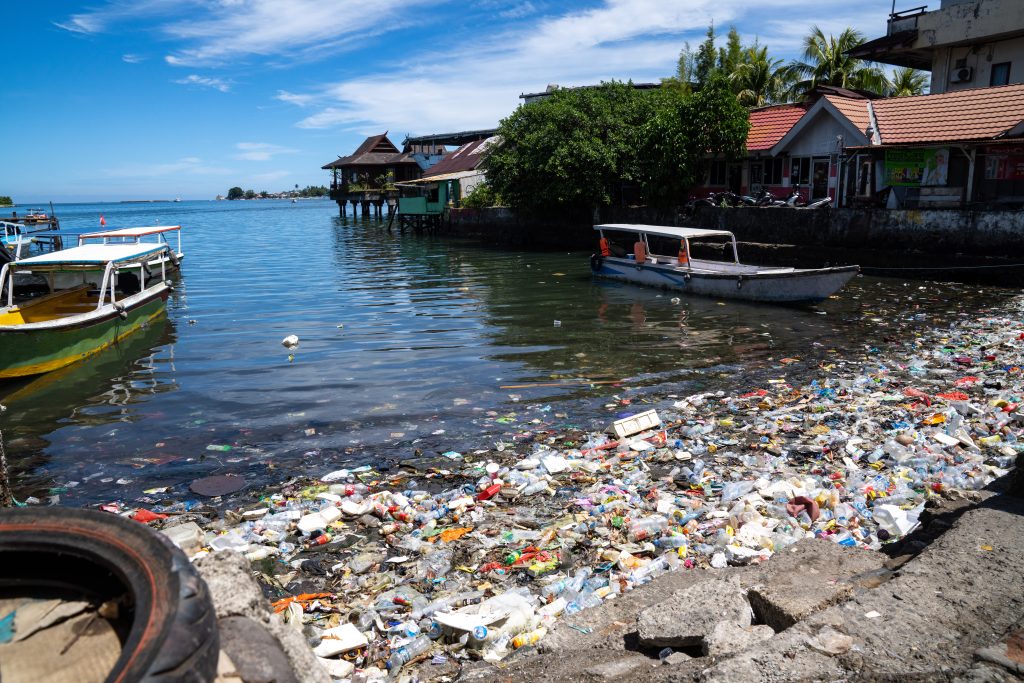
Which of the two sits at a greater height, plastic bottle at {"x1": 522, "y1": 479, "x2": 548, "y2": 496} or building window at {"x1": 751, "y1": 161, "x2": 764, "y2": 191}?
building window at {"x1": 751, "y1": 161, "x2": 764, "y2": 191}

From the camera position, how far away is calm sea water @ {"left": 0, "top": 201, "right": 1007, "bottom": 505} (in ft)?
28.6

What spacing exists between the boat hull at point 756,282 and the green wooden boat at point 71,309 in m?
14.0

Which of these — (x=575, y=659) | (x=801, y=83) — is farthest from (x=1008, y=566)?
(x=801, y=83)

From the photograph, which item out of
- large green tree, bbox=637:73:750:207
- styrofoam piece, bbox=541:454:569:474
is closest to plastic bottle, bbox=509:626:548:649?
styrofoam piece, bbox=541:454:569:474

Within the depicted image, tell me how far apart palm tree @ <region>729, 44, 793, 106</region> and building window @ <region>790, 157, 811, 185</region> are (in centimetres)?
1087

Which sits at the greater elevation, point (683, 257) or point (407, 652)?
point (683, 257)

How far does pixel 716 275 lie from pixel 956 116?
41.9 ft

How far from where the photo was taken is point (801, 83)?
1671 inches

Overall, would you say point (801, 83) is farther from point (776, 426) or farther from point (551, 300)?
point (776, 426)

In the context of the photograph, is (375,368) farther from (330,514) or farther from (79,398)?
(330,514)

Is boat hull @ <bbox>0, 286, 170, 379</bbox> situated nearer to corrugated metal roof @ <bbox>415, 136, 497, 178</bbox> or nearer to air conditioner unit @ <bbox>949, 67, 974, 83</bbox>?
air conditioner unit @ <bbox>949, 67, 974, 83</bbox>

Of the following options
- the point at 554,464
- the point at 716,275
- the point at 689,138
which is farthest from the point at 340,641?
the point at 689,138

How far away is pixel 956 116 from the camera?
81.2 feet

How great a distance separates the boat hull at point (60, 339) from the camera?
12031 mm
